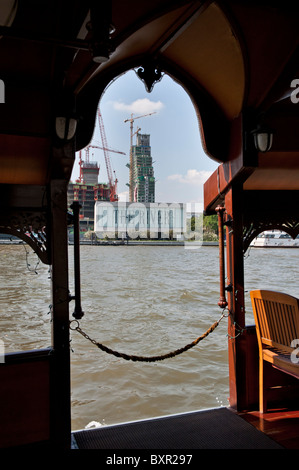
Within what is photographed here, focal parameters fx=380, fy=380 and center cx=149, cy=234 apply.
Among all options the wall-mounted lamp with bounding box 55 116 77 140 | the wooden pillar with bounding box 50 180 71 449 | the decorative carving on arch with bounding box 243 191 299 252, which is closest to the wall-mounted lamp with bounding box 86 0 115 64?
the wall-mounted lamp with bounding box 55 116 77 140

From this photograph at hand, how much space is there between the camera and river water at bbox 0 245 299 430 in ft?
18.4

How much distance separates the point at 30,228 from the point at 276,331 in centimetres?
213

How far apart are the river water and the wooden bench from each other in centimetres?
178

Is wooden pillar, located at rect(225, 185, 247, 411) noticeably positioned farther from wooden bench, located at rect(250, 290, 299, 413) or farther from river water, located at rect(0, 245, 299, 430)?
river water, located at rect(0, 245, 299, 430)

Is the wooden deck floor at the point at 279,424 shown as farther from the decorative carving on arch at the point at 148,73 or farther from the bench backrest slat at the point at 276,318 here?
the decorative carving on arch at the point at 148,73

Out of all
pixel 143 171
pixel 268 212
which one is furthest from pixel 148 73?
pixel 143 171

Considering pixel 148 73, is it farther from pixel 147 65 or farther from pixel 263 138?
pixel 263 138

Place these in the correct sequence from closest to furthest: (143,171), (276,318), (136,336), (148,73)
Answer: (148,73), (276,318), (136,336), (143,171)

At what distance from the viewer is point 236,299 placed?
10.8 feet

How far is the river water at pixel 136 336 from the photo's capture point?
562 centimetres

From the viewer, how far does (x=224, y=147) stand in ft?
10.8

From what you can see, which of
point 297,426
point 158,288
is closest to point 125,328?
point 158,288

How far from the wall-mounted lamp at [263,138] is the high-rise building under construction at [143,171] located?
12074 centimetres
